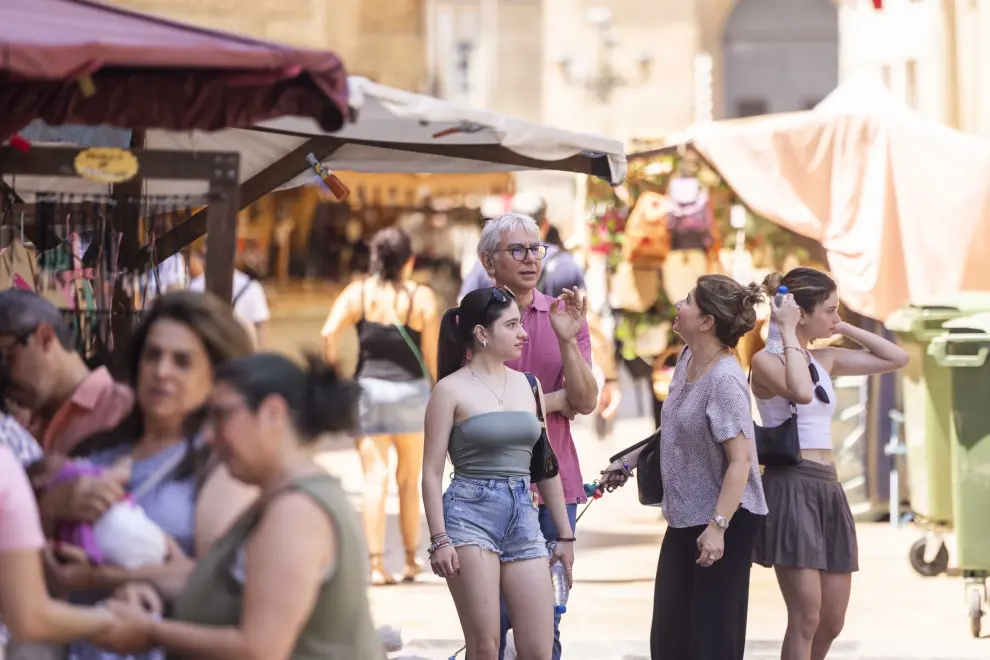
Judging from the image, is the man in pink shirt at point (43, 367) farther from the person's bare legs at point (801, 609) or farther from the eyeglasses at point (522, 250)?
the person's bare legs at point (801, 609)

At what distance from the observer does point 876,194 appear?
10953mm

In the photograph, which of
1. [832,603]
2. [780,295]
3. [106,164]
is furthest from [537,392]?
[106,164]

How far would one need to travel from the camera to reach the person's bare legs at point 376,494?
9.21 m

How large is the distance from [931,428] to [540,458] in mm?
4188

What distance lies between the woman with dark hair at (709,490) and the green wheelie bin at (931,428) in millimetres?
3522

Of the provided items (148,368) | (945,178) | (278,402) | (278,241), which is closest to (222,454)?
(278,402)

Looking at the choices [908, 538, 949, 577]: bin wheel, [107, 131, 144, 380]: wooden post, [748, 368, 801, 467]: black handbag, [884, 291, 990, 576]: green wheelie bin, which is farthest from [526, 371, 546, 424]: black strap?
[908, 538, 949, 577]: bin wheel

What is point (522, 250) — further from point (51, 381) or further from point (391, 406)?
point (391, 406)

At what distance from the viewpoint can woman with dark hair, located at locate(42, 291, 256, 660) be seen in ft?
11.1

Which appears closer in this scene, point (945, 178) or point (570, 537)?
point (570, 537)

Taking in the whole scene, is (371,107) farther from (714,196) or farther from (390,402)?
(714,196)

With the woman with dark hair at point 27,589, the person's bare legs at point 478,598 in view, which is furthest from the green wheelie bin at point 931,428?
the woman with dark hair at point 27,589

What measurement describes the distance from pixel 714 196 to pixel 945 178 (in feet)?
5.47

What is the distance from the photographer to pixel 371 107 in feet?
18.1
